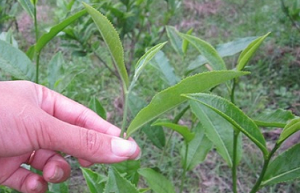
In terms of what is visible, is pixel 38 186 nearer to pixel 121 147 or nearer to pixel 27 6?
pixel 121 147

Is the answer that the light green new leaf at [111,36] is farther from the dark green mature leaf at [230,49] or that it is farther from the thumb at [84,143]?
the dark green mature leaf at [230,49]

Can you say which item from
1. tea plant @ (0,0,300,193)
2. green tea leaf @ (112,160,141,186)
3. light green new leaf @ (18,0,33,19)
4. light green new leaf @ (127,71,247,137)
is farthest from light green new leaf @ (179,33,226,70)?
light green new leaf @ (18,0,33,19)

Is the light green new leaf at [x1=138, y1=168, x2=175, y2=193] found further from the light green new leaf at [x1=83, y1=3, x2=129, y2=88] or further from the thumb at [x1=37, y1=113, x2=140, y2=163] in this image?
the light green new leaf at [x1=83, y1=3, x2=129, y2=88]

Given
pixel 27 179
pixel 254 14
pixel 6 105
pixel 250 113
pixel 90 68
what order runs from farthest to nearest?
pixel 254 14, pixel 90 68, pixel 250 113, pixel 27 179, pixel 6 105

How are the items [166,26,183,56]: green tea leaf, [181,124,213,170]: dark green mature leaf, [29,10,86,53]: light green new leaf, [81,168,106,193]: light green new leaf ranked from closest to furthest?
[81,168,106,193]: light green new leaf
[29,10,86,53]: light green new leaf
[181,124,213,170]: dark green mature leaf
[166,26,183,56]: green tea leaf

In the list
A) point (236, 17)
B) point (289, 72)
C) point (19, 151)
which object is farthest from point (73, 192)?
point (236, 17)

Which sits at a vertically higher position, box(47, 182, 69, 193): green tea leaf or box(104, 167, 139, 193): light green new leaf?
box(104, 167, 139, 193): light green new leaf

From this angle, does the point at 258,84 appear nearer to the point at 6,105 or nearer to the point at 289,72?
the point at 289,72
